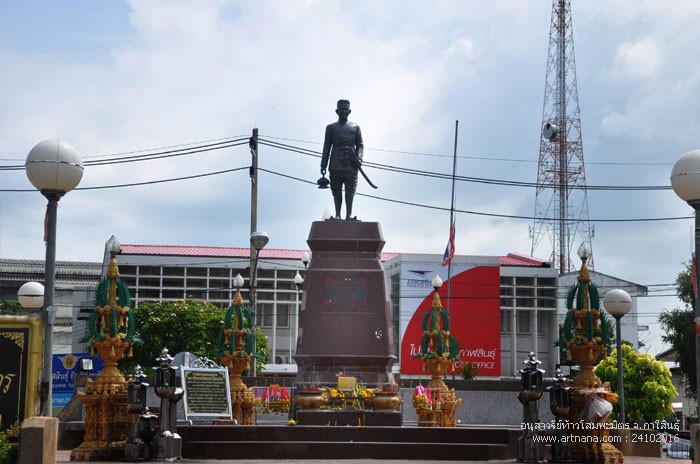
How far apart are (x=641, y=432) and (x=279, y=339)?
62507mm

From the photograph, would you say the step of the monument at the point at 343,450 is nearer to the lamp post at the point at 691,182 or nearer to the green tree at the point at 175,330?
the lamp post at the point at 691,182

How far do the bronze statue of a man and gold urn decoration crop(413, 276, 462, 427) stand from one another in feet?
12.2

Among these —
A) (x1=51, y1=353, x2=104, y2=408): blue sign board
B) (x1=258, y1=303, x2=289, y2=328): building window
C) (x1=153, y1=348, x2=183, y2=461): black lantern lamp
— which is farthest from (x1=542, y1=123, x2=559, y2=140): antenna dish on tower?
(x1=153, y1=348, x2=183, y2=461): black lantern lamp

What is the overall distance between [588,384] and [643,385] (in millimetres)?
28984

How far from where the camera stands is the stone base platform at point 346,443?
20.6m

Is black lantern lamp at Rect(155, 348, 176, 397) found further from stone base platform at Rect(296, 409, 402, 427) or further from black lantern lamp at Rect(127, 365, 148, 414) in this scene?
stone base platform at Rect(296, 409, 402, 427)

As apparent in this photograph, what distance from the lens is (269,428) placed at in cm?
2103

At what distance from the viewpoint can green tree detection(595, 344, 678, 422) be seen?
47.2 metres

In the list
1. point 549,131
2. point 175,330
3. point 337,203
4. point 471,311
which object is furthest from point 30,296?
point 471,311

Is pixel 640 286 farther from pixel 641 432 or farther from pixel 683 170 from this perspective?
pixel 683 170

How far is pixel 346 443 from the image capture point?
68.4ft

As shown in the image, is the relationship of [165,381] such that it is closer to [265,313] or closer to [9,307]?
[9,307]

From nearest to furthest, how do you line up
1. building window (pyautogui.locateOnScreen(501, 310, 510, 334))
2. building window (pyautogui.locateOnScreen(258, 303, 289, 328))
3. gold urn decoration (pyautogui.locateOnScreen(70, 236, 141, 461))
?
gold urn decoration (pyautogui.locateOnScreen(70, 236, 141, 461)) → building window (pyautogui.locateOnScreen(258, 303, 289, 328)) → building window (pyautogui.locateOnScreen(501, 310, 510, 334))

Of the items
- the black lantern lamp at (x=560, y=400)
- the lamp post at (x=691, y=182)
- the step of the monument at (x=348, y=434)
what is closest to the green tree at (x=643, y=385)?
the step of the monument at (x=348, y=434)
